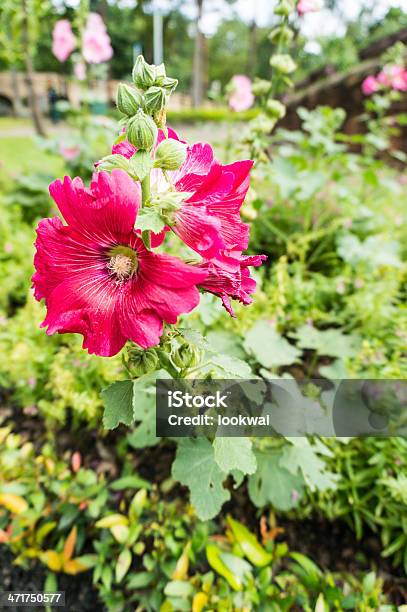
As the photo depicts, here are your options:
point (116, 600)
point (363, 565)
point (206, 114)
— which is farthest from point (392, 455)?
point (206, 114)

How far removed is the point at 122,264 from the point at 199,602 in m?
1.12

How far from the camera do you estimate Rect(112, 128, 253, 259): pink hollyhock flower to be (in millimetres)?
676

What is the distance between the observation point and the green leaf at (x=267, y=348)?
147cm

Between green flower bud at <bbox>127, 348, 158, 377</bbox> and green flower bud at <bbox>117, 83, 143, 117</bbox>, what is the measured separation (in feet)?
1.50

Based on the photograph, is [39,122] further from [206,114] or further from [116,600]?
[206,114]

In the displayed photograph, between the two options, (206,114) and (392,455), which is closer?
(392,455)

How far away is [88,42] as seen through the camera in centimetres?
346

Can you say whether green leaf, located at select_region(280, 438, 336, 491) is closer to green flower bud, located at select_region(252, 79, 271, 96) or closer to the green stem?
the green stem

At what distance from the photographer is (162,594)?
1.39 m

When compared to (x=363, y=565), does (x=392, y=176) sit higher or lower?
higher

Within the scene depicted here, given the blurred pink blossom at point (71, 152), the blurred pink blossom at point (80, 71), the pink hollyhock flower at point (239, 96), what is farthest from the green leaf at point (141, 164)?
the blurred pink blossom at point (80, 71)

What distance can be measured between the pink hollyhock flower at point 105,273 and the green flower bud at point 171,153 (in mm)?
61

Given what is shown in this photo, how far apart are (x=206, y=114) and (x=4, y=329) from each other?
51.7ft

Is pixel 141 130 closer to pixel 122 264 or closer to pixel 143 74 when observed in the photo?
pixel 143 74
